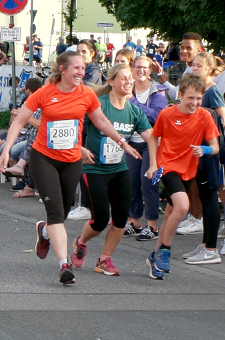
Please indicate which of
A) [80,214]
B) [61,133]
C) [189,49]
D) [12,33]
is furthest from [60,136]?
[12,33]

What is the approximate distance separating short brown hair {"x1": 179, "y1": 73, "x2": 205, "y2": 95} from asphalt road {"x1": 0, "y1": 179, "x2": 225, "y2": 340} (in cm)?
171

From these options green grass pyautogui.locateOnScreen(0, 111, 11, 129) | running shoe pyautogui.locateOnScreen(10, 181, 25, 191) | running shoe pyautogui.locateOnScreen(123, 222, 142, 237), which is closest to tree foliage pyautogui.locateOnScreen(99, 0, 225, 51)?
green grass pyautogui.locateOnScreen(0, 111, 11, 129)

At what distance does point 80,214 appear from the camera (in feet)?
31.0

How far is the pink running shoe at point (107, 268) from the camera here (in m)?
6.67

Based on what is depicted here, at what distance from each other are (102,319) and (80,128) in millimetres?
1816

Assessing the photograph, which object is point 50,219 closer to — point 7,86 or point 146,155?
point 146,155

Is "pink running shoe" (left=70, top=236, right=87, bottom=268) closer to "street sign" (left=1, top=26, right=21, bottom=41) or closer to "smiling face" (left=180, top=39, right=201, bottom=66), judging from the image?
"smiling face" (left=180, top=39, right=201, bottom=66)

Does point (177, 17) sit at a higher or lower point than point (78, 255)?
higher

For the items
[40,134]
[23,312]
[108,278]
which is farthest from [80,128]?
[23,312]

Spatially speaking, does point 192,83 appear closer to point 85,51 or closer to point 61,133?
point 61,133

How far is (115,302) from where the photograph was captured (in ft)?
18.9

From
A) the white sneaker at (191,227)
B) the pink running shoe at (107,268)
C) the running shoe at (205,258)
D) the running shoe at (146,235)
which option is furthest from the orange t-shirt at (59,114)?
the white sneaker at (191,227)

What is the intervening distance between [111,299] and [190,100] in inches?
77.9

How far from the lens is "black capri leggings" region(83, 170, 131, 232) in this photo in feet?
21.4
